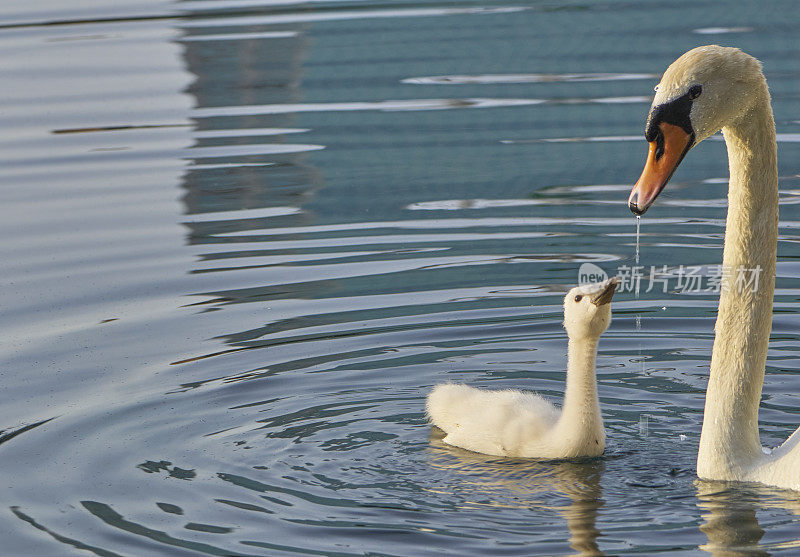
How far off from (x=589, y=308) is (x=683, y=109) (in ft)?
4.07

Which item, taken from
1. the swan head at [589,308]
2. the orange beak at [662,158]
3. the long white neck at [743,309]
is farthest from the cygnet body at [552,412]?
the orange beak at [662,158]

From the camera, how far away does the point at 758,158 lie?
Result: 6082mm

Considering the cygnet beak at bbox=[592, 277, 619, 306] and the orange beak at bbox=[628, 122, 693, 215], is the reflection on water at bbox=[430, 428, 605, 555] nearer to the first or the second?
the cygnet beak at bbox=[592, 277, 619, 306]

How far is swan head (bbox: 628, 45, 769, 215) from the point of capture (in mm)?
5730

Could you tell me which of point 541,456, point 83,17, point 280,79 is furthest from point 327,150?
point 83,17

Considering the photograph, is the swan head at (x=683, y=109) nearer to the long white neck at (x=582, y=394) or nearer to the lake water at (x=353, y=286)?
the long white neck at (x=582, y=394)

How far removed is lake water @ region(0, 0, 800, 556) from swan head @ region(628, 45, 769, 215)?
4.66ft

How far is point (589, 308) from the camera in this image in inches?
261

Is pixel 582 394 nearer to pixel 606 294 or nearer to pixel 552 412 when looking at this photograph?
pixel 552 412

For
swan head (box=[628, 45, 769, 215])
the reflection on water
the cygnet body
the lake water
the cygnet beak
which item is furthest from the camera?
the cygnet body

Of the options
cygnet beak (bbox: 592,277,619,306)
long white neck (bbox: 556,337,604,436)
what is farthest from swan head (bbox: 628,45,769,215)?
long white neck (bbox: 556,337,604,436)

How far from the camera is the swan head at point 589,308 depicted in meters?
6.60

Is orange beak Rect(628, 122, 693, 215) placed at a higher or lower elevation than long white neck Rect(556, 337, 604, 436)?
higher

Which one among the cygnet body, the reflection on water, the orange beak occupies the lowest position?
the reflection on water
